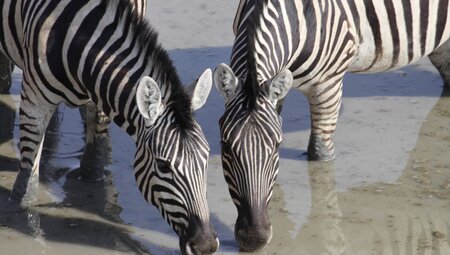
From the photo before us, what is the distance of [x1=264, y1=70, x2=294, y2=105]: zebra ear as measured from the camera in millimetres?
9031

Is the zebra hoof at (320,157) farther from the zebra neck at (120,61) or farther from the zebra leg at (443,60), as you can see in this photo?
the zebra neck at (120,61)

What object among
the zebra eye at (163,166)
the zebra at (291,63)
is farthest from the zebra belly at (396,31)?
the zebra eye at (163,166)

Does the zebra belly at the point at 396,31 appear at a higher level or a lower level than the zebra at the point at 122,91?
lower

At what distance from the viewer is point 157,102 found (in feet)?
27.9

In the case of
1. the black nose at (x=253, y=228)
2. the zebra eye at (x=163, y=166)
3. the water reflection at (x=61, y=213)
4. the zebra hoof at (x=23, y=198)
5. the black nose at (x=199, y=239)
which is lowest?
the water reflection at (x=61, y=213)

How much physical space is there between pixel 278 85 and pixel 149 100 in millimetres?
1163

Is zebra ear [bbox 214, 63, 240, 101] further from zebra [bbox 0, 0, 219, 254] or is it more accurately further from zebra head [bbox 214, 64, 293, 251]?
zebra [bbox 0, 0, 219, 254]

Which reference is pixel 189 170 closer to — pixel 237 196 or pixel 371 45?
pixel 237 196

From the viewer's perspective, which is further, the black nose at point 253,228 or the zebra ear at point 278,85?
the zebra ear at point 278,85

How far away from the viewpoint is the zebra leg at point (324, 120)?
34.8ft

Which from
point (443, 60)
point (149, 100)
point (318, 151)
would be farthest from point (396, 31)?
point (149, 100)

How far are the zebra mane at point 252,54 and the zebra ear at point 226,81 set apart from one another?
0.31ft

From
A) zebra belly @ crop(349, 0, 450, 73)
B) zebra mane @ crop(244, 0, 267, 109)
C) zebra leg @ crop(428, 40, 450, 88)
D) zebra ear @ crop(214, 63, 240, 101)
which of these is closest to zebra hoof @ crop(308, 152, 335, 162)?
zebra belly @ crop(349, 0, 450, 73)

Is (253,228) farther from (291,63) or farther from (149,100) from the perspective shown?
(291,63)
